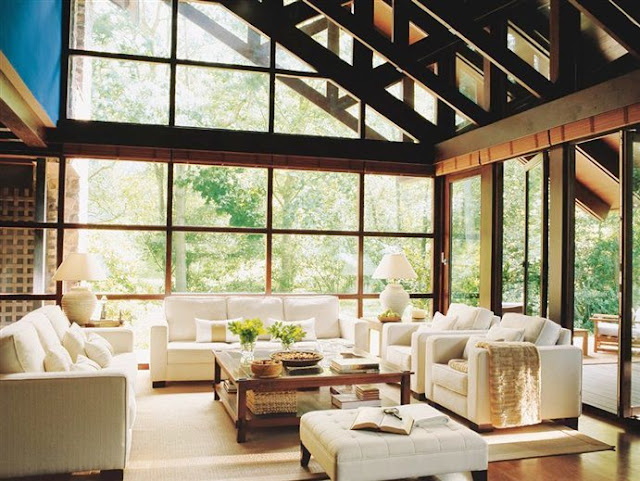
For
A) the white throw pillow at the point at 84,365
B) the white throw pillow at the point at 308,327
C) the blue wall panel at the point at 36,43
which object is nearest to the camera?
the white throw pillow at the point at 84,365

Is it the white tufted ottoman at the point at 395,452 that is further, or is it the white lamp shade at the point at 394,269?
the white lamp shade at the point at 394,269

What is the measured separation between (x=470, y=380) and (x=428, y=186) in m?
3.50

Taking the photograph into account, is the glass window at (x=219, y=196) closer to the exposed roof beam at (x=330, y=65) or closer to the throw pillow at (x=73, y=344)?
the exposed roof beam at (x=330, y=65)

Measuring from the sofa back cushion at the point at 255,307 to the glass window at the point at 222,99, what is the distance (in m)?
1.89

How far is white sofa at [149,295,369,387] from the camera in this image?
18.1 feet

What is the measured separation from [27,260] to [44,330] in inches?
Answer: 110

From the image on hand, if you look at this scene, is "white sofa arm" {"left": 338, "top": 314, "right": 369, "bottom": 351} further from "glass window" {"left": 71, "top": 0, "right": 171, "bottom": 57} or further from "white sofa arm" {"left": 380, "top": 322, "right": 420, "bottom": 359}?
"glass window" {"left": 71, "top": 0, "right": 171, "bottom": 57}

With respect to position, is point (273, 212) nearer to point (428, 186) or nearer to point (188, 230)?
point (188, 230)

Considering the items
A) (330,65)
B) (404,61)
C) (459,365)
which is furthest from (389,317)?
(330,65)

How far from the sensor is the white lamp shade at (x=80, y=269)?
5574mm

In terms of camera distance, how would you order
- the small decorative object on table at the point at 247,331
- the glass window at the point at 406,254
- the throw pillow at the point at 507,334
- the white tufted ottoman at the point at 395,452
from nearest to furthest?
the white tufted ottoman at the point at 395,452 < the small decorative object on table at the point at 247,331 < the throw pillow at the point at 507,334 < the glass window at the point at 406,254

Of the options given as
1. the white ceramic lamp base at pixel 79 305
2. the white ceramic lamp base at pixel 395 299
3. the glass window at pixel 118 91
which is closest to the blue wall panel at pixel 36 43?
the glass window at pixel 118 91

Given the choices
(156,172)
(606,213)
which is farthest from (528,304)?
(156,172)

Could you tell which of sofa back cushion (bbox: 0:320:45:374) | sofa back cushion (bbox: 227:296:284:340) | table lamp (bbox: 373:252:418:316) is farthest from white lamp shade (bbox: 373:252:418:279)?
sofa back cushion (bbox: 0:320:45:374)
